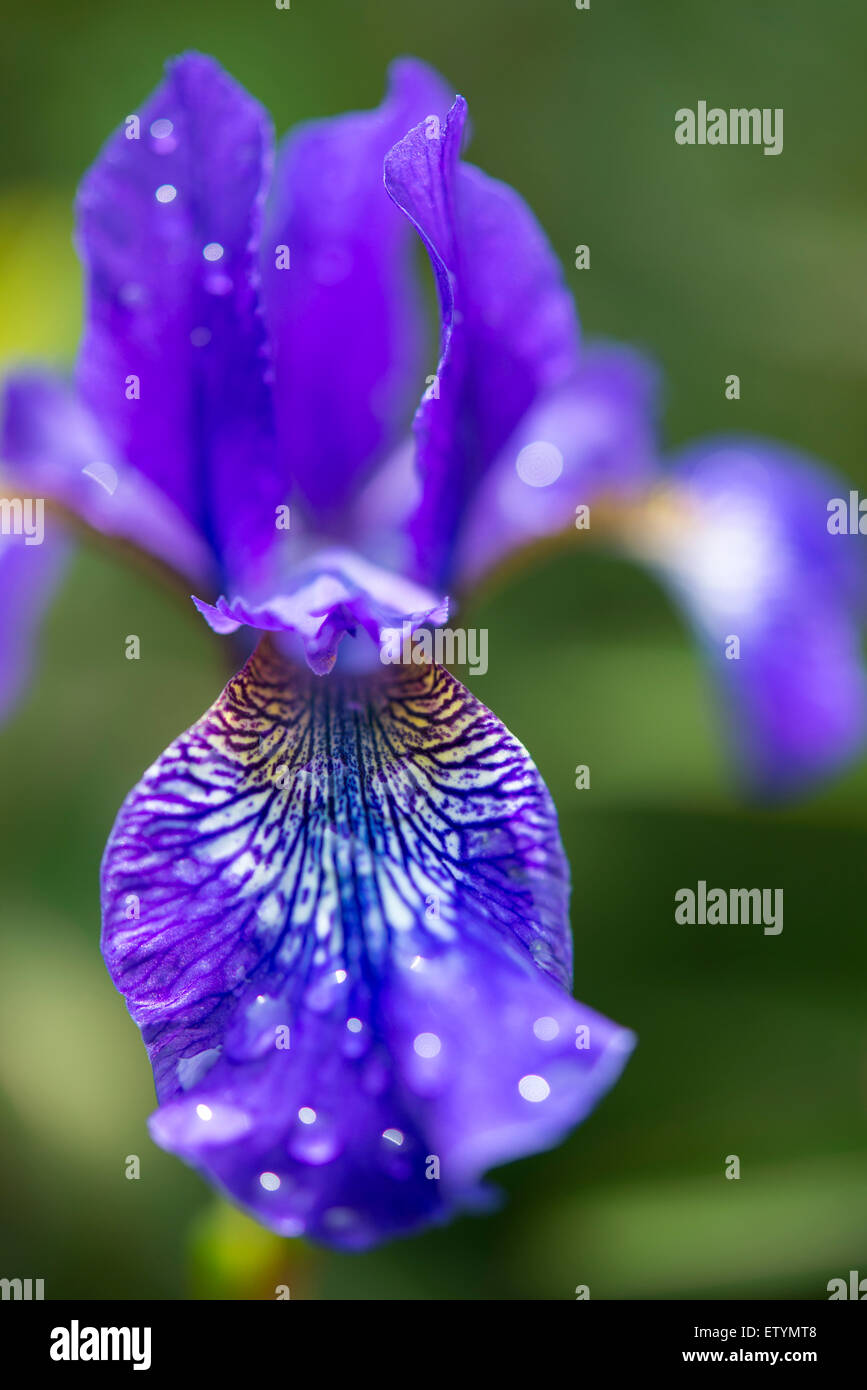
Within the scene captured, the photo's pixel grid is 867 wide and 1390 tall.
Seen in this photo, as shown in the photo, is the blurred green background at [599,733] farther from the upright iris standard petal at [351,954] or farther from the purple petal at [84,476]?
the upright iris standard petal at [351,954]

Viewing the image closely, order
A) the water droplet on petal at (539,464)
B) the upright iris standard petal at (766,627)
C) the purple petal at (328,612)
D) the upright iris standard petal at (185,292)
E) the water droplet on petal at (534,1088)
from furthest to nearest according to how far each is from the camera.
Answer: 1. the upright iris standard petal at (766,627)
2. the water droplet on petal at (539,464)
3. the upright iris standard petal at (185,292)
4. the purple petal at (328,612)
5. the water droplet on petal at (534,1088)

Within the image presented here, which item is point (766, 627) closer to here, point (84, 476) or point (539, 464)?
point (539, 464)

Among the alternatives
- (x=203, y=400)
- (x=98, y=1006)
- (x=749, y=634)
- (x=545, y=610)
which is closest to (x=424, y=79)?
(x=203, y=400)

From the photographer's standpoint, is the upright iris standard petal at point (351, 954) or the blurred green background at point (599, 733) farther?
the blurred green background at point (599, 733)

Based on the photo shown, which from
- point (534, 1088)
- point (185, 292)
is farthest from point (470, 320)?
point (534, 1088)

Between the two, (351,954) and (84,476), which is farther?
(84,476)

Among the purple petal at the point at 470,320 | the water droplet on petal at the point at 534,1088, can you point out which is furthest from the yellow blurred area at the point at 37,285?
the water droplet on petal at the point at 534,1088

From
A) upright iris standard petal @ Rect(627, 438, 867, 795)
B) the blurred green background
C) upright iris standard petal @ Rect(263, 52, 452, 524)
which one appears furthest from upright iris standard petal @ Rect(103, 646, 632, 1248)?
upright iris standard petal @ Rect(627, 438, 867, 795)
